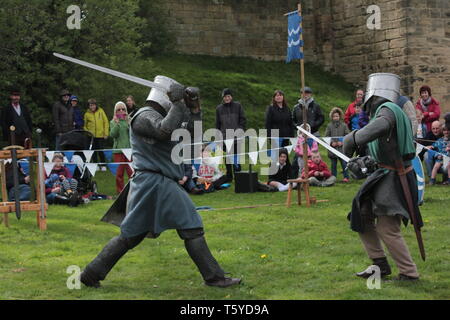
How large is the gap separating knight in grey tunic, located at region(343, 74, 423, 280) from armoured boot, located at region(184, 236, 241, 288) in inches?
49.2

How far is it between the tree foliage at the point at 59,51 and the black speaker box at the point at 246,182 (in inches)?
185

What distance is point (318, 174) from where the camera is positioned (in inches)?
598

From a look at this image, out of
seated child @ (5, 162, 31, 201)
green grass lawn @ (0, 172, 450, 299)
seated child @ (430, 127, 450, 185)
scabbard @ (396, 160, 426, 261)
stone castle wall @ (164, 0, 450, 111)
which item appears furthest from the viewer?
stone castle wall @ (164, 0, 450, 111)

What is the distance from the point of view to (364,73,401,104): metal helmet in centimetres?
774

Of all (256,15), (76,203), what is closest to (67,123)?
(76,203)

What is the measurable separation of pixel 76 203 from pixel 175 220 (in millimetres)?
6495

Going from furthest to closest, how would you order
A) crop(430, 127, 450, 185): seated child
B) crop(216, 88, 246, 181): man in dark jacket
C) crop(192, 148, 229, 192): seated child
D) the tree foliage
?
the tree foliage
crop(216, 88, 246, 181): man in dark jacket
crop(192, 148, 229, 192): seated child
crop(430, 127, 450, 185): seated child

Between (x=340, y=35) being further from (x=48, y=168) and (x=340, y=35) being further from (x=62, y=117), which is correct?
(x=48, y=168)

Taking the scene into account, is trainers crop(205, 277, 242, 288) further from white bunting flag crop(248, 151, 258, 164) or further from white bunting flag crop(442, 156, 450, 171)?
white bunting flag crop(442, 156, 450, 171)

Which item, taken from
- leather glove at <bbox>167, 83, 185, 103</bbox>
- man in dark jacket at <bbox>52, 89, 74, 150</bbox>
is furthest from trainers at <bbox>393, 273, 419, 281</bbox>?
man in dark jacket at <bbox>52, 89, 74, 150</bbox>

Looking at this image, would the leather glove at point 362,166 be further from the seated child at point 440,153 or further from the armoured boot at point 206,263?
the seated child at point 440,153
